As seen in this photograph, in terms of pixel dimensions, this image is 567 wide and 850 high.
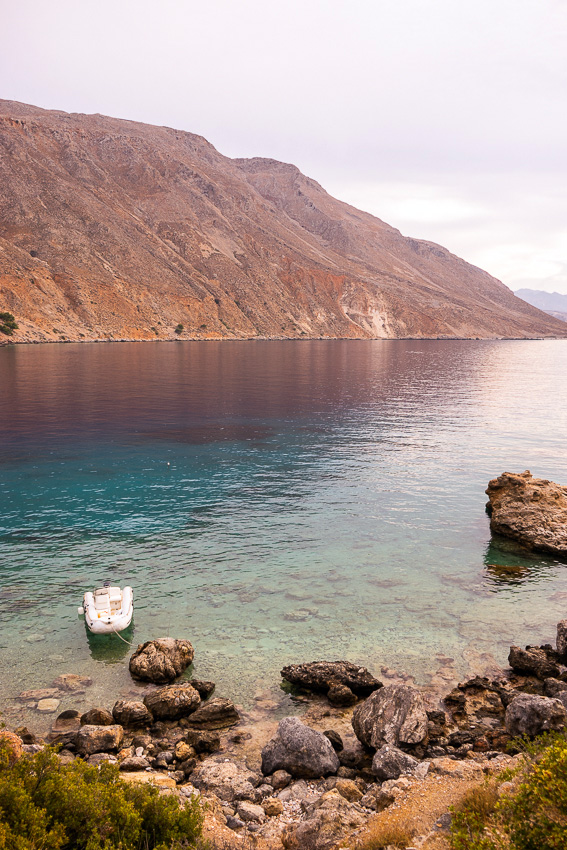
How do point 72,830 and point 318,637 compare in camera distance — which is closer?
point 72,830

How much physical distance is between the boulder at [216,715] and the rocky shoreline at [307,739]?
1.1 inches

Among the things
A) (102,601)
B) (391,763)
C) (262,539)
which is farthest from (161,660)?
(262,539)

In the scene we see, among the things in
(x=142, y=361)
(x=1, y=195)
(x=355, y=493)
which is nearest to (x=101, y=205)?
(x=1, y=195)

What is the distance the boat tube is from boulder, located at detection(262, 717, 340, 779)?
7952 millimetres

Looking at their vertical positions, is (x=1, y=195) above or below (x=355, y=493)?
above

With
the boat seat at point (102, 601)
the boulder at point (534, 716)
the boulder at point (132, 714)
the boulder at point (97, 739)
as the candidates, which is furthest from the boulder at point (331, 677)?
the boat seat at point (102, 601)

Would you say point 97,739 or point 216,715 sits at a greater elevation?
point 97,739

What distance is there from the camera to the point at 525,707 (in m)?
13.6

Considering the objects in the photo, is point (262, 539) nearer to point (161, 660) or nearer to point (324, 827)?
point (161, 660)

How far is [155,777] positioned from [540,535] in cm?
2321

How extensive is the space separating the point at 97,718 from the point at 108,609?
5.35 meters

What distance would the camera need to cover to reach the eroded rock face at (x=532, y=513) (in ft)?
91.6

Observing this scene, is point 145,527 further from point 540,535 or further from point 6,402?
point 6,402

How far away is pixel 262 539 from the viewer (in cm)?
2797
